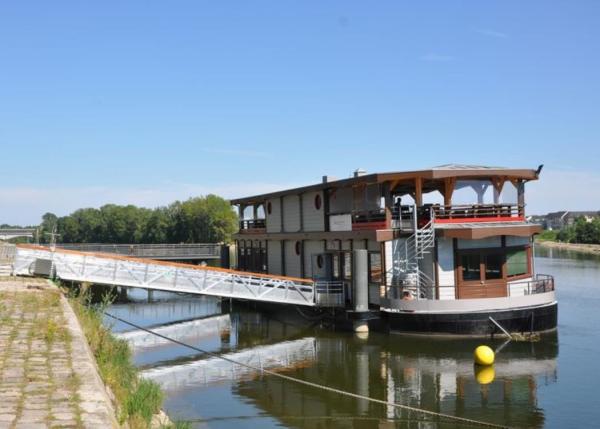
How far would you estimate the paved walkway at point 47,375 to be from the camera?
264 inches

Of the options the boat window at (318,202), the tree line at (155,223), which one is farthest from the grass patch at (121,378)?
the tree line at (155,223)

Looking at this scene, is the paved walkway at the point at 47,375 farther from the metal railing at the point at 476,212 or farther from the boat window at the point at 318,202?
the boat window at the point at 318,202

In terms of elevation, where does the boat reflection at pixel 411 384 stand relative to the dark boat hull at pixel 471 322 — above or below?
below

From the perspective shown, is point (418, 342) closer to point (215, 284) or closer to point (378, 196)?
point (378, 196)

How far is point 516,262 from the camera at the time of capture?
23359 mm

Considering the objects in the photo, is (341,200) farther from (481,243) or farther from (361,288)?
(481,243)

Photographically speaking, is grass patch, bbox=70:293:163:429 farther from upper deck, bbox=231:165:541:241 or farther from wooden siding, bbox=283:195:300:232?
wooden siding, bbox=283:195:300:232

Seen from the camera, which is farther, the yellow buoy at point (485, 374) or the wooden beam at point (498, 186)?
the wooden beam at point (498, 186)

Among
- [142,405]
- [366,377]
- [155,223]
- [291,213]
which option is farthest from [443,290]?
[155,223]

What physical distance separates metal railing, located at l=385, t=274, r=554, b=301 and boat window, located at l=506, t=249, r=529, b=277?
410 mm

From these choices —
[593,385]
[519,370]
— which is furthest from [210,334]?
[593,385]

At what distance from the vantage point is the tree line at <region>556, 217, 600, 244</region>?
117375mm

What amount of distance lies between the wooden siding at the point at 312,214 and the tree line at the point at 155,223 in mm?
51074

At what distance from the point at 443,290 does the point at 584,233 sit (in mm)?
111571
